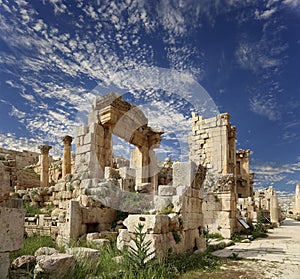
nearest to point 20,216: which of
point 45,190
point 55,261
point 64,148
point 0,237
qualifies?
point 0,237

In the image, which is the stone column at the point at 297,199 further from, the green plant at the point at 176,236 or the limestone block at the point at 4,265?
the limestone block at the point at 4,265

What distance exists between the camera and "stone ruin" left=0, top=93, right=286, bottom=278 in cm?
704

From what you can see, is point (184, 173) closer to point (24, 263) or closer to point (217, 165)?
point (24, 263)

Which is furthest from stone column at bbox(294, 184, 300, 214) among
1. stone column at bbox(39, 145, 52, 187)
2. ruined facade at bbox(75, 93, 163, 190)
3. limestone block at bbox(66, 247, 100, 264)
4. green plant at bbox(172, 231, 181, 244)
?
limestone block at bbox(66, 247, 100, 264)

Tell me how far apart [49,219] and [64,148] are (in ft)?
28.9

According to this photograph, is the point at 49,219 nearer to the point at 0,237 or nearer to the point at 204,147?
the point at 0,237

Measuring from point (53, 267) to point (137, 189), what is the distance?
6.73m

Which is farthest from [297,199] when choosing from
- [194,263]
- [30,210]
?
[194,263]

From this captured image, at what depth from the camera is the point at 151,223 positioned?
584 centimetres

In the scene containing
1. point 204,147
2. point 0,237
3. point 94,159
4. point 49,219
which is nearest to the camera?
point 0,237

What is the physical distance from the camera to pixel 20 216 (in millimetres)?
3748

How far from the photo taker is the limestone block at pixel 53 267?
3.88m

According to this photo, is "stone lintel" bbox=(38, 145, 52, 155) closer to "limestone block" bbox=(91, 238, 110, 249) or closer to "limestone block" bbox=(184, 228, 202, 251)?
"limestone block" bbox=(91, 238, 110, 249)

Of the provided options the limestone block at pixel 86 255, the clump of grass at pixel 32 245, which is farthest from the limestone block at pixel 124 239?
the clump of grass at pixel 32 245
